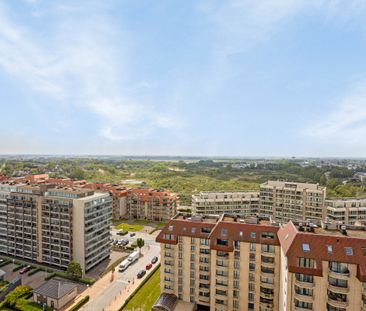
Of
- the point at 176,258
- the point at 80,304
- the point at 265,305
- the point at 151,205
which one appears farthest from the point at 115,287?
the point at 151,205

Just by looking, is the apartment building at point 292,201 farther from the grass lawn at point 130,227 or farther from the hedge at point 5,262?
the hedge at point 5,262

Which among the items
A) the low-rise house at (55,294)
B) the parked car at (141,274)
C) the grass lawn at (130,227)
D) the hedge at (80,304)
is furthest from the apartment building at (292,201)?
the low-rise house at (55,294)

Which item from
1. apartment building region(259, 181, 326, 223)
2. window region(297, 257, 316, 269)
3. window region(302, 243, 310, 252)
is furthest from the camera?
apartment building region(259, 181, 326, 223)

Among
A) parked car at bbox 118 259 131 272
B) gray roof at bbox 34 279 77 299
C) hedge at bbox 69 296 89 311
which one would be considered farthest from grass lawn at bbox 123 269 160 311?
gray roof at bbox 34 279 77 299

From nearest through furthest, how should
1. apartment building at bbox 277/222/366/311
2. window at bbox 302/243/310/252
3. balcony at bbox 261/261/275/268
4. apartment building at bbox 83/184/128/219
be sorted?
apartment building at bbox 277/222/366/311
window at bbox 302/243/310/252
balcony at bbox 261/261/275/268
apartment building at bbox 83/184/128/219

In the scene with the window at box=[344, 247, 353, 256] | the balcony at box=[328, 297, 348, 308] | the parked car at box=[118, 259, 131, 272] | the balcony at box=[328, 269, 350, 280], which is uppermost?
the window at box=[344, 247, 353, 256]

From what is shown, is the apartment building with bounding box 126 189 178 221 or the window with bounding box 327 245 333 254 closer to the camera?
the window with bounding box 327 245 333 254

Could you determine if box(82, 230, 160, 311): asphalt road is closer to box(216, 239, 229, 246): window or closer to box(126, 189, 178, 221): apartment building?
box(216, 239, 229, 246): window

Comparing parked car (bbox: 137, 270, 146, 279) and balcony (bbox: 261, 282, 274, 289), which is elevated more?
balcony (bbox: 261, 282, 274, 289)
